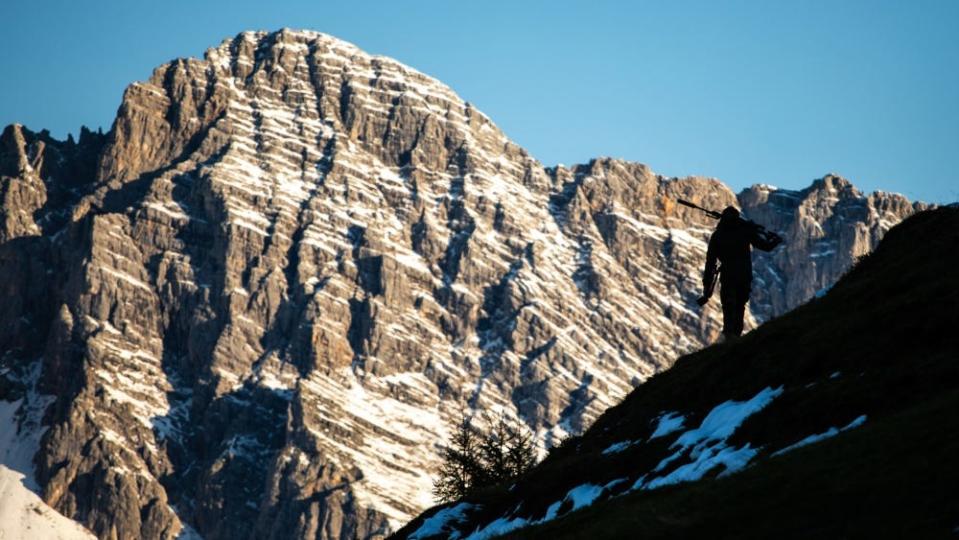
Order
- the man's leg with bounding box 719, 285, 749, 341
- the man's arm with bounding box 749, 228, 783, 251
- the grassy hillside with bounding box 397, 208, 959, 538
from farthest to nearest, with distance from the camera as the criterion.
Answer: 1. the man's leg with bounding box 719, 285, 749, 341
2. the man's arm with bounding box 749, 228, 783, 251
3. the grassy hillside with bounding box 397, 208, 959, 538

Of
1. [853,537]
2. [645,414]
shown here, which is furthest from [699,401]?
[853,537]

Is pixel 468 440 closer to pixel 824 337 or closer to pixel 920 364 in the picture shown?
pixel 824 337

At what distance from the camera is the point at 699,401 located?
36.3 meters

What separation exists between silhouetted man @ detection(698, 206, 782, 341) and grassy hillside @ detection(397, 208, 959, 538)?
1.87 metres

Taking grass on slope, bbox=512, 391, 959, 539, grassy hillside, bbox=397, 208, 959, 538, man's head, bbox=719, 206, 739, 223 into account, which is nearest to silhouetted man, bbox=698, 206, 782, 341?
man's head, bbox=719, 206, 739, 223

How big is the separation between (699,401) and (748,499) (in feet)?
42.9

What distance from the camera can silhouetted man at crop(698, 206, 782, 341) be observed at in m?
43.1

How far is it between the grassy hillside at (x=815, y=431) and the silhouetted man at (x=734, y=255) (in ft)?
6.12

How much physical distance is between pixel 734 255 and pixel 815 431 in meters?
16.3

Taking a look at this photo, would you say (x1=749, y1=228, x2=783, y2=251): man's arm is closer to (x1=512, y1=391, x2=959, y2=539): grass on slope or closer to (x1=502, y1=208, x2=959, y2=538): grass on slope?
(x1=502, y1=208, x2=959, y2=538): grass on slope

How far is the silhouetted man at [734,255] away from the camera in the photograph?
1698 inches

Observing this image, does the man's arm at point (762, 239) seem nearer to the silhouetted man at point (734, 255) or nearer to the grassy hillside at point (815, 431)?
the silhouetted man at point (734, 255)

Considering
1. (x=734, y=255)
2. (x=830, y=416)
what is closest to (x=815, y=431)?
(x=830, y=416)

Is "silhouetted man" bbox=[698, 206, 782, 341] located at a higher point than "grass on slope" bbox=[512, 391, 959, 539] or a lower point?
higher
